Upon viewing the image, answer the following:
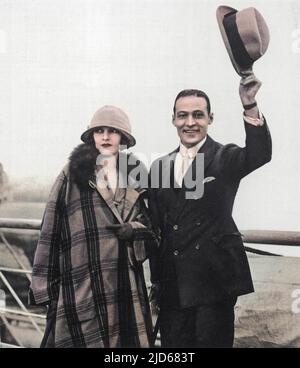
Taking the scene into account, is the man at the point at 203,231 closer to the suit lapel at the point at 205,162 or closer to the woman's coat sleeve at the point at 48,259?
the suit lapel at the point at 205,162

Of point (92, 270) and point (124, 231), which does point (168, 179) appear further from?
point (92, 270)

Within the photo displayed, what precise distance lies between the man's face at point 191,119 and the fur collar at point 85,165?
30cm

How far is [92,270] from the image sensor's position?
2.85 metres

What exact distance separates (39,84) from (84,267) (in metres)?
1.09

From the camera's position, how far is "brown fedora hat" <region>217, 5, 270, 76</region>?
9.16ft

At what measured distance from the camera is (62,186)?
2.91 metres

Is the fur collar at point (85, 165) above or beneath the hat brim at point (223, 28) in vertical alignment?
beneath

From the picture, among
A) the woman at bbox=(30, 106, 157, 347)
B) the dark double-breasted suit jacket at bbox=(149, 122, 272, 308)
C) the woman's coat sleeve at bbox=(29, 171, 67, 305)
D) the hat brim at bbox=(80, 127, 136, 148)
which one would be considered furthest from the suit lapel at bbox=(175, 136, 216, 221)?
the woman's coat sleeve at bbox=(29, 171, 67, 305)

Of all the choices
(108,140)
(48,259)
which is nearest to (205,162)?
(108,140)

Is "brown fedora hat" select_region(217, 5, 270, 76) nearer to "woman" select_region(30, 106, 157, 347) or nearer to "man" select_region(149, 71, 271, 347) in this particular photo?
"man" select_region(149, 71, 271, 347)

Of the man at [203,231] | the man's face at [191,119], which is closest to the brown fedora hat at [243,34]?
the man at [203,231]

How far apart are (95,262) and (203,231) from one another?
0.62 metres

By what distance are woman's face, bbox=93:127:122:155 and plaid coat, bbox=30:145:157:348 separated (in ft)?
0.65

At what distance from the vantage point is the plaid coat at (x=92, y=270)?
2.84 meters
